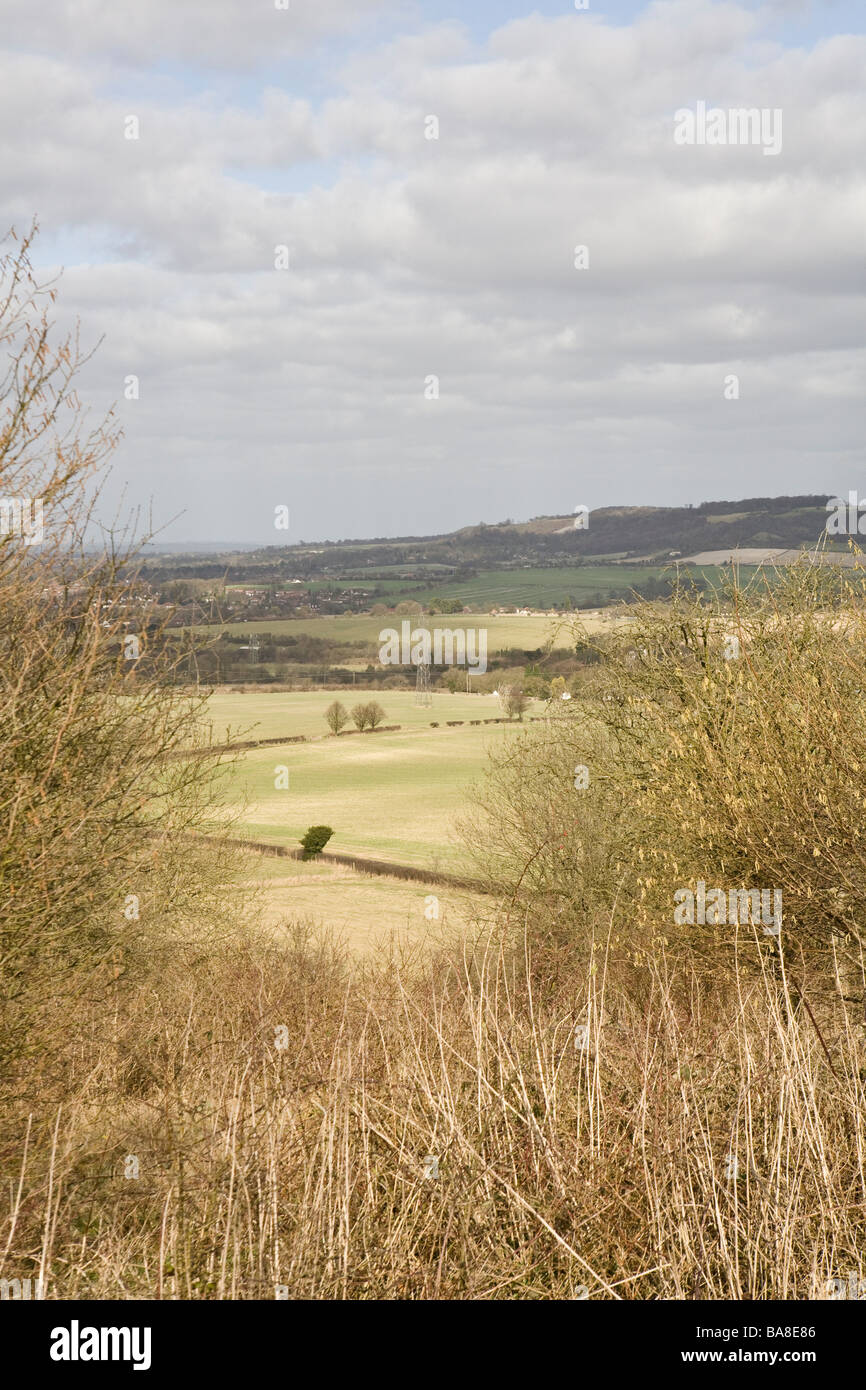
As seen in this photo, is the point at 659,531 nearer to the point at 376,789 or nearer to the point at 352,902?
the point at 376,789

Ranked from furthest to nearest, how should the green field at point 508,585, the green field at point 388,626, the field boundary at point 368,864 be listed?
1. the green field at point 508,585
2. the green field at point 388,626
3. the field boundary at point 368,864

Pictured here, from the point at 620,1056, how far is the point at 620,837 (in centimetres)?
1263

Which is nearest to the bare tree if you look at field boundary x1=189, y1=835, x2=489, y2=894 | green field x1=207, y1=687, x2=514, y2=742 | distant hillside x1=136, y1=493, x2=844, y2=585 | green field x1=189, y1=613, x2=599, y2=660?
green field x1=207, y1=687, x2=514, y2=742

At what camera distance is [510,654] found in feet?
344

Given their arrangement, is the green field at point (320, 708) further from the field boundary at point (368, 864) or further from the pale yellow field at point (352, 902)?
the pale yellow field at point (352, 902)

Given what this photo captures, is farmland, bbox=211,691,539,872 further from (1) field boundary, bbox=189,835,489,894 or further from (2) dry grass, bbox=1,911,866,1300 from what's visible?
(2) dry grass, bbox=1,911,866,1300

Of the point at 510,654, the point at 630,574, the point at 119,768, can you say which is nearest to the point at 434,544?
the point at 630,574

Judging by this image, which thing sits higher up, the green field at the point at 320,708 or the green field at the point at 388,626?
the green field at the point at 388,626

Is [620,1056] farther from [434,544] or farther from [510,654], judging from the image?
[434,544]

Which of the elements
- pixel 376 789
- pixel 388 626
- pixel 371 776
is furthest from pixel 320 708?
pixel 376 789

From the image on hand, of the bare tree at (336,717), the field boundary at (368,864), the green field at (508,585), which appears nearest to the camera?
the field boundary at (368,864)

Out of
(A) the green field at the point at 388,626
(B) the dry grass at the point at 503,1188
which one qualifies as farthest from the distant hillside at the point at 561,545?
(B) the dry grass at the point at 503,1188

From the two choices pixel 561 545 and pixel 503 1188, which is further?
pixel 561 545

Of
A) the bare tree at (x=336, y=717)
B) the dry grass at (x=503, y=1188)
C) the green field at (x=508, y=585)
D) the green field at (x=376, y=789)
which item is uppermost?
the green field at (x=508, y=585)
